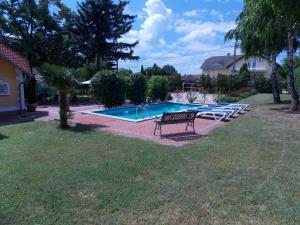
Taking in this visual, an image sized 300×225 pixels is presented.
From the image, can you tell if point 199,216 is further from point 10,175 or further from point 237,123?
point 237,123

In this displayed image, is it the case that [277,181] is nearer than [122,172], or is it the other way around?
[277,181]

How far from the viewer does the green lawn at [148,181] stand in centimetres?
412

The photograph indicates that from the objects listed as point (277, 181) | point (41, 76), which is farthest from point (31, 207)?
point (41, 76)

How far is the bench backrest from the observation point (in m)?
9.52

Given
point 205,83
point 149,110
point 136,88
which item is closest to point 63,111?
point 149,110

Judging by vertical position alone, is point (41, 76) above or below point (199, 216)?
above

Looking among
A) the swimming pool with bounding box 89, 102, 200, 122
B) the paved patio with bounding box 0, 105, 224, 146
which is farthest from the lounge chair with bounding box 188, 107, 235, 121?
the swimming pool with bounding box 89, 102, 200, 122

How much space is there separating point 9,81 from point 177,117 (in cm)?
1131

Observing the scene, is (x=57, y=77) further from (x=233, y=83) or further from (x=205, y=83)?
(x=233, y=83)

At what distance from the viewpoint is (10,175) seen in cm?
569

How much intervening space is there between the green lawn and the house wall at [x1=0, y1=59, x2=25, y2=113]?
7235 millimetres

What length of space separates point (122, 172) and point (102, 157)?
1293mm

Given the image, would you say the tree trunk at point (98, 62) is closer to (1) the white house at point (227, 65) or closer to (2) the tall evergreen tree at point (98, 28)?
(2) the tall evergreen tree at point (98, 28)

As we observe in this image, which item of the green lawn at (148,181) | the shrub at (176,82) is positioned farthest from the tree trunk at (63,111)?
the shrub at (176,82)
